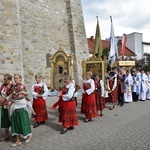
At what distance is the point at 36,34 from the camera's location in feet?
53.7

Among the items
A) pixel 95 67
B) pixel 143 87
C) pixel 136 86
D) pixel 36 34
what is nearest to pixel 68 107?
pixel 95 67

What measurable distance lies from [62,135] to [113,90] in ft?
14.3

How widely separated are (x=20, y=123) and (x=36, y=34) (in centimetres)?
1201

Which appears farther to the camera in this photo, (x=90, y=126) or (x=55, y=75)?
(x=55, y=75)

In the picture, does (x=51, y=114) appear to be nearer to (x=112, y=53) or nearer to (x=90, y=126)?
(x=90, y=126)

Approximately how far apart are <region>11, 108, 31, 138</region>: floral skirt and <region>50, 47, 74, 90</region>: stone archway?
4.57 m

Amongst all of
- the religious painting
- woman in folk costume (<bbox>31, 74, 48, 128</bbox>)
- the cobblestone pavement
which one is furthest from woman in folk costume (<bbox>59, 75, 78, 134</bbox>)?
the religious painting

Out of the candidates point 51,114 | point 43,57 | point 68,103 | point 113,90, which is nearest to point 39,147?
point 68,103

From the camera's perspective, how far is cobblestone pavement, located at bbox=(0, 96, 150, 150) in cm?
491

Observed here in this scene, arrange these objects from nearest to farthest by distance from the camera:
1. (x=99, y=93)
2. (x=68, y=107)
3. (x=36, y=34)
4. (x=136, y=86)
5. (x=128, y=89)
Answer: (x=68, y=107) < (x=99, y=93) < (x=128, y=89) < (x=136, y=86) < (x=36, y=34)

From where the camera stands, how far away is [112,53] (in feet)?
41.2

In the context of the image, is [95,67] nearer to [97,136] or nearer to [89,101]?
[89,101]

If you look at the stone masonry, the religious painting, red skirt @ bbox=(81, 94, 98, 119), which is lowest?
red skirt @ bbox=(81, 94, 98, 119)

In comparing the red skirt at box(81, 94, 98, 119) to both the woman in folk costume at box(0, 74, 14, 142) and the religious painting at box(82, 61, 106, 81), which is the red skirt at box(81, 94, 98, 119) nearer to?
the woman in folk costume at box(0, 74, 14, 142)
